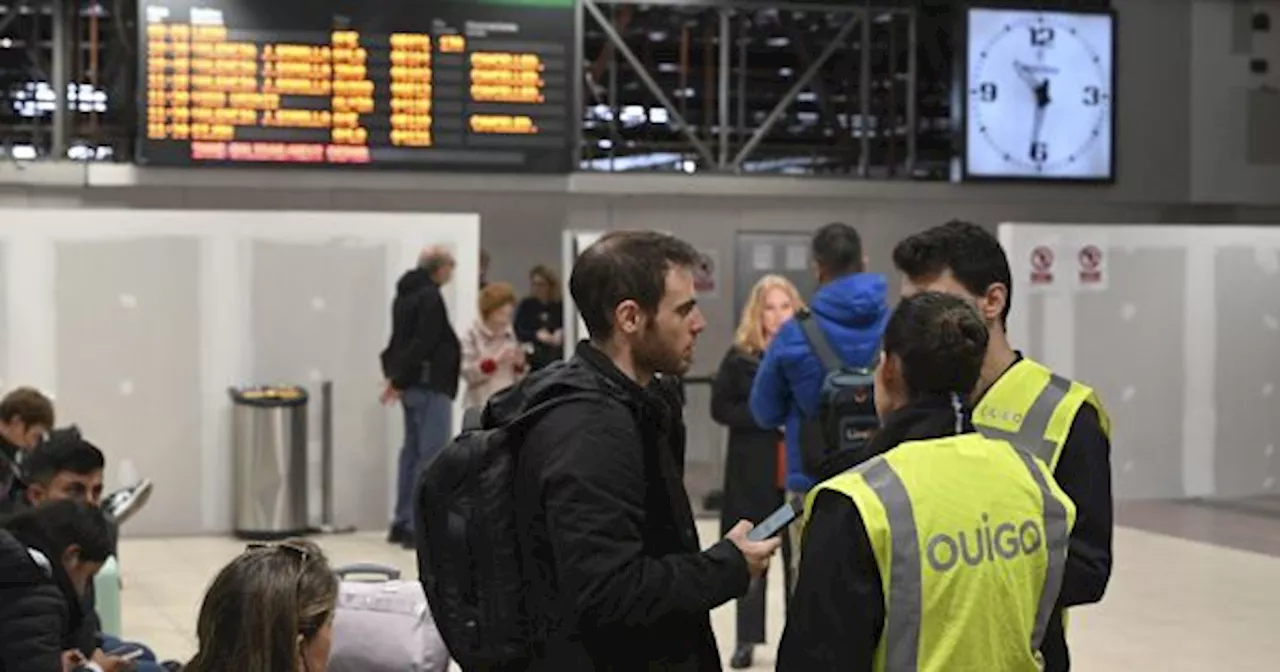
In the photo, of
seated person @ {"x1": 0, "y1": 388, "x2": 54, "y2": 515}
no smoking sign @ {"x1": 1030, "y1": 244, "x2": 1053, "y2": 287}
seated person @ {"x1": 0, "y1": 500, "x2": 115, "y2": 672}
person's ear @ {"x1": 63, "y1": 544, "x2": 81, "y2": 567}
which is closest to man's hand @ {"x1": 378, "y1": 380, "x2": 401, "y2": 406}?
seated person @ {"x1": 0, "y1": 388, "x2": 54, "y2": 515}

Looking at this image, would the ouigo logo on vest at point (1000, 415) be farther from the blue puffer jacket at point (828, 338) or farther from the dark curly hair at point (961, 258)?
the blue puffer jacket at point (828, 338)

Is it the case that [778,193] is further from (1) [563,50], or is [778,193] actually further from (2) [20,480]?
(2) [20,480]

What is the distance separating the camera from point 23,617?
4.88 m

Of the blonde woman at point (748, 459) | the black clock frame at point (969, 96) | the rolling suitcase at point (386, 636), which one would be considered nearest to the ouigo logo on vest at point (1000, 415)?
the rolling suitcase at point (386, 636)

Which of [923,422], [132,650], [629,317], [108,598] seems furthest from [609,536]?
[108,598]

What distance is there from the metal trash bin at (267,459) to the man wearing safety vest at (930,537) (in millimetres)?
9661

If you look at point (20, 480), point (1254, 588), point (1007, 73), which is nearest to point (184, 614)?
point (20, 480)

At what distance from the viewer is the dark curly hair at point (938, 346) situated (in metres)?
3.25

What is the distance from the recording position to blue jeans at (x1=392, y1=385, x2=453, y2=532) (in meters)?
12.5

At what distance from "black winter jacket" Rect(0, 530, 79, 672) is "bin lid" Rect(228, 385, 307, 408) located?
25.5ft

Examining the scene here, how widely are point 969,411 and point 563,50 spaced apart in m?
→ 11.2

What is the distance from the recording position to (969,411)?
10.8 ft

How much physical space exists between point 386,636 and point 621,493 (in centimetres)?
156

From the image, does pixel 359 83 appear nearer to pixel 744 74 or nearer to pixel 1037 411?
pixel 744 74
